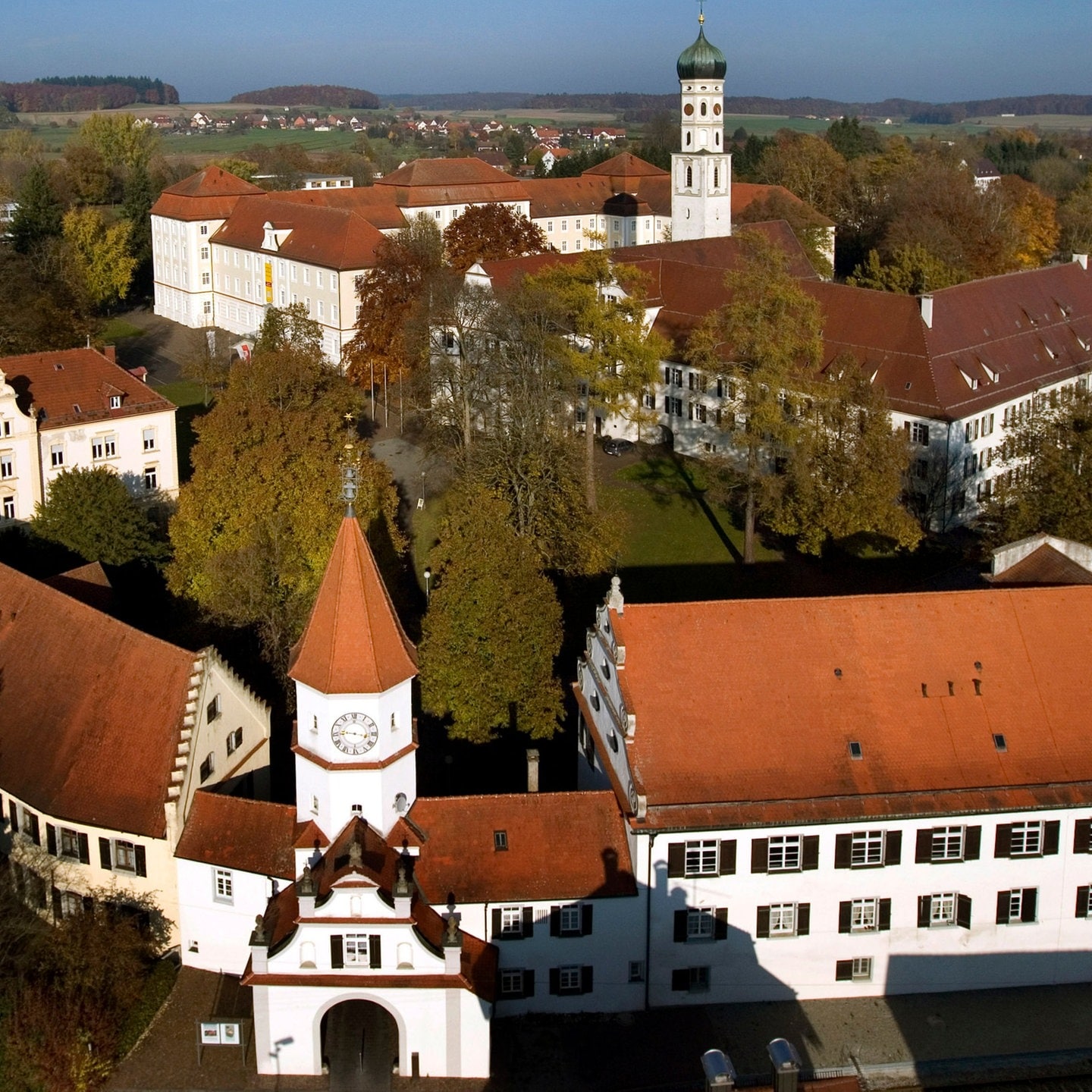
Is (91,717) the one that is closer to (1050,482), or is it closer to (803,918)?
(803,918)

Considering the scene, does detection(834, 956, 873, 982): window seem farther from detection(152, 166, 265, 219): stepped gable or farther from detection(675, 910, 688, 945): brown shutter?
detection(152, 166, 265, 219): stepped gable

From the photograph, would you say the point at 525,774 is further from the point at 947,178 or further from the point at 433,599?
the point at 947,178

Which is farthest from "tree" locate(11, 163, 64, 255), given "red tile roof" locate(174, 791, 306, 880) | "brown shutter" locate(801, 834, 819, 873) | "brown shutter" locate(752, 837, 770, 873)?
"brown shutter" locate(801, 834, 819, 873)

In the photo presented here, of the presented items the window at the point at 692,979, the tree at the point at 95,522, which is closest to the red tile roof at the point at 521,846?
the window at the point at 692,979

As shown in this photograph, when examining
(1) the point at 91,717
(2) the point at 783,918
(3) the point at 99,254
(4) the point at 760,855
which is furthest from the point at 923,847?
(3) the point at 99,254

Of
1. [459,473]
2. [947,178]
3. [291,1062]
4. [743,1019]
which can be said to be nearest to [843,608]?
[743,1019]

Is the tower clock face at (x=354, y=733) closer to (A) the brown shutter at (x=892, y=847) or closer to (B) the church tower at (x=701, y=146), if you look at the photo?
(A) the brown shutter at (x=892, y=847)
